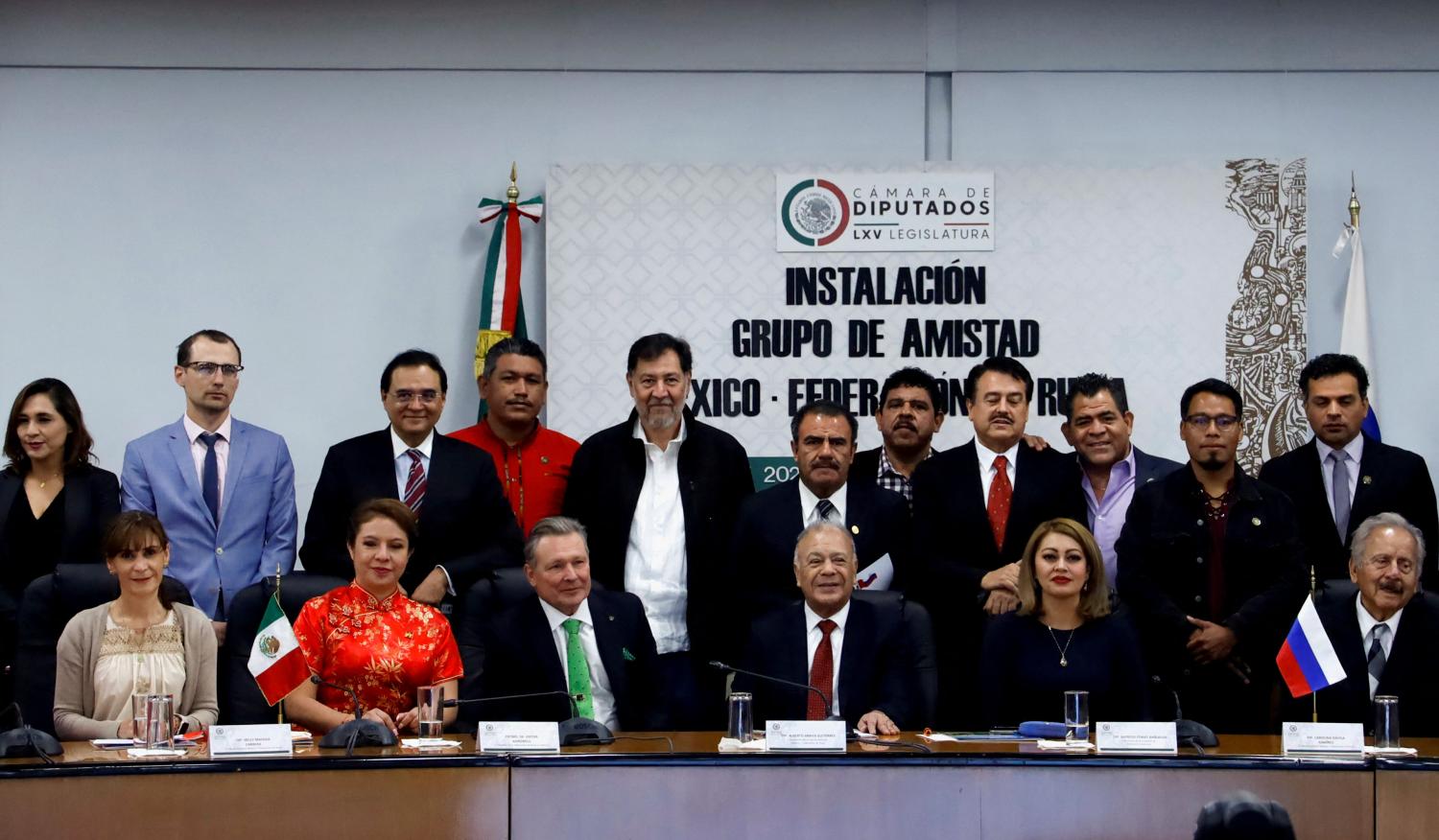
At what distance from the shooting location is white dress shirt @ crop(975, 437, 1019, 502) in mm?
4523

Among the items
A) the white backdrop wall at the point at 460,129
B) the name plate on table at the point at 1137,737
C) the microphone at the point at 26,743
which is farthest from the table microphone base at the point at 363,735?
the white backdrop wall at the point at 460,129

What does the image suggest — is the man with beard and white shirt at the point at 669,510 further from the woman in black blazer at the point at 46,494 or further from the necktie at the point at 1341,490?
the necktie at the point at 1341,490

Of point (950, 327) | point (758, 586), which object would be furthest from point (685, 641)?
point (950, 327)

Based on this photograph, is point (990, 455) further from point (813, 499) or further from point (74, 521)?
point (74, 521)

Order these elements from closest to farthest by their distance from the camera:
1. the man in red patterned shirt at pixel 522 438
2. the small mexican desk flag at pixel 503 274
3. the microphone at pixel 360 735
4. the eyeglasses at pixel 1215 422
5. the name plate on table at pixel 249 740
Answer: the name plate on table at pixel 249 740 → the microphone at pixel 360 735 → the eyeglasses at pixel 1215 422 → the man in red patterned shirt at pixel 522 438 → the small mexican desk flag at pixel 503 274

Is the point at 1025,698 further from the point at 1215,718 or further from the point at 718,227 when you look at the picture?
the point at 718,227

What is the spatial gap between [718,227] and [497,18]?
122 cm

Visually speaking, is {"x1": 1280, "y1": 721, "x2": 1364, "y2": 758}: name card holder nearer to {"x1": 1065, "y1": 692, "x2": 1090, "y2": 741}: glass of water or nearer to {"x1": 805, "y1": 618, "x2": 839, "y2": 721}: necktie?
{"x1": 1065, "y1": 692, "x2": 1090, "y2": 741}: glass of water

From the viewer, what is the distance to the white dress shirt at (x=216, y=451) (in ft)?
15.4

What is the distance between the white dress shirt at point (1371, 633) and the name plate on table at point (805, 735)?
5.12 ft

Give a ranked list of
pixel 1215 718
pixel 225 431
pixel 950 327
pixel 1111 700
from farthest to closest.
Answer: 1. pixel 950 327
2. pixel 225 431
3. pixel 1215 718
4. pixel 1111 700

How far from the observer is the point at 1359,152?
603cm

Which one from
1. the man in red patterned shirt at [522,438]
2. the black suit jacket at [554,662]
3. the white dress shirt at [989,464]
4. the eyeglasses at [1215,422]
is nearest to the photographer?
the black suit jacket at [554,662]

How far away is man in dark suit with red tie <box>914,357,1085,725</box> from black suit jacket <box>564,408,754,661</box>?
1.86 ft
